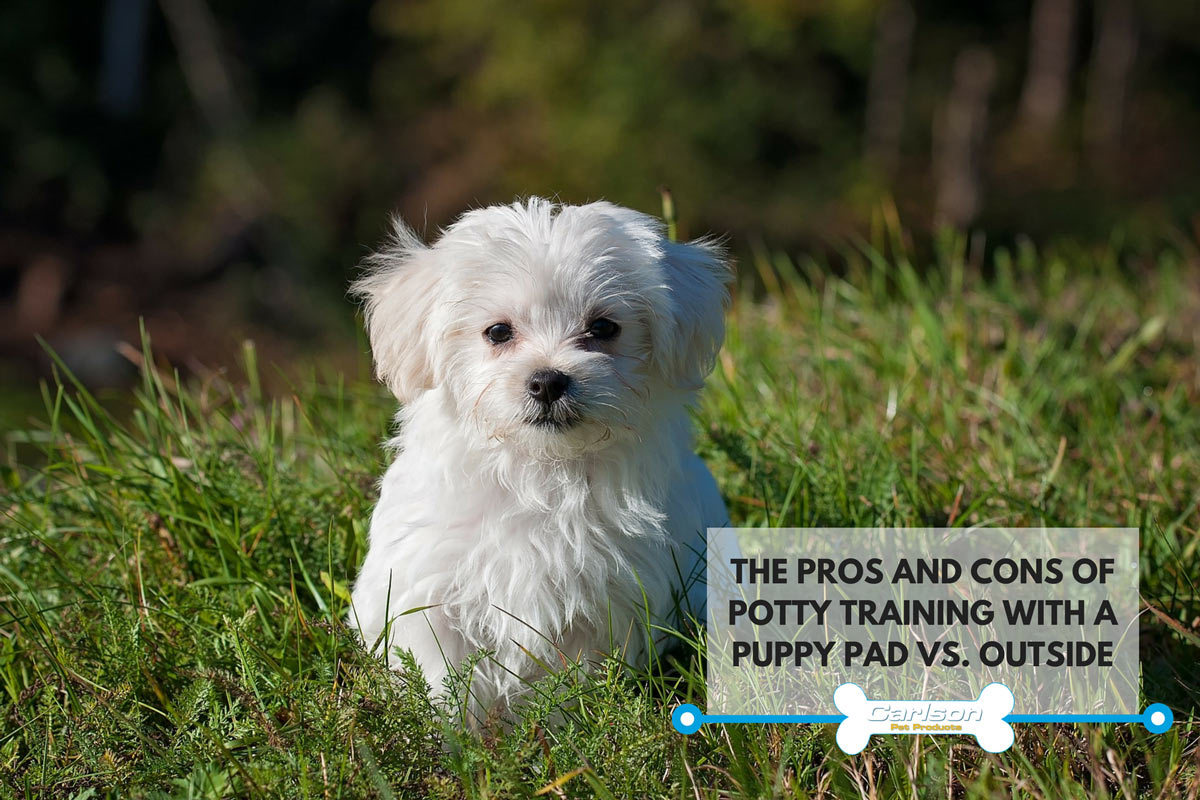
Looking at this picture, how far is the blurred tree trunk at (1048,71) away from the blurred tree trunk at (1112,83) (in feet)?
1.79

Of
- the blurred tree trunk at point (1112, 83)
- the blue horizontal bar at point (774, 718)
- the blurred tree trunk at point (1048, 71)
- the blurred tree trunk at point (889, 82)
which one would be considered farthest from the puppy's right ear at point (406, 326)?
the blurred tree trunk at point (1112, 83)

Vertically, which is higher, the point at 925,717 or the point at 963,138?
the point at 963,138

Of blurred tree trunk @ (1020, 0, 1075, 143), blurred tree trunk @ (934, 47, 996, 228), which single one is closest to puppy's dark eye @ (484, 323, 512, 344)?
blurred tree trunk @ (934, 47, 996, 228)

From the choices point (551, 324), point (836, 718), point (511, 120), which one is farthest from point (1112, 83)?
point (836, 718)

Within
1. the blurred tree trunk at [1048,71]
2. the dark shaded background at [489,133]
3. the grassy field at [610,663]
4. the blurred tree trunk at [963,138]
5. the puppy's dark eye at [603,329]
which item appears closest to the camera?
the grassy field at [610,663]

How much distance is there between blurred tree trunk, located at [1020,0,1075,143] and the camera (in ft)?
61.7

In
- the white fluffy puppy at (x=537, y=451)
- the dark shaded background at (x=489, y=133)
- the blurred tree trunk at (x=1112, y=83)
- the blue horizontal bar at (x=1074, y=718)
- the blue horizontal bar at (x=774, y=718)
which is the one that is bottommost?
the blue horizontal bar at (x=774, y=718)

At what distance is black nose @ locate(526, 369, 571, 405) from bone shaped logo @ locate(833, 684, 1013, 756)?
1008 mm

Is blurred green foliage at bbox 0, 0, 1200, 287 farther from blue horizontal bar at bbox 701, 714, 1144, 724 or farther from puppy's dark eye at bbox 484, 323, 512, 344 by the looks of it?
blue horizontal bar at bbox 701, 714, 1144, 724

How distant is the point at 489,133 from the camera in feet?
58.0

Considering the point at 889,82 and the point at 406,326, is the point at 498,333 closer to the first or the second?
the point at 406,326

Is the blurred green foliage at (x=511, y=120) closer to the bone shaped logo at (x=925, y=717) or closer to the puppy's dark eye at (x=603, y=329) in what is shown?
the puppy's dark eye at (x=603, y=329)

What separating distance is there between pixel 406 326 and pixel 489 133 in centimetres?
1521

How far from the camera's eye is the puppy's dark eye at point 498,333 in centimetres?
304
